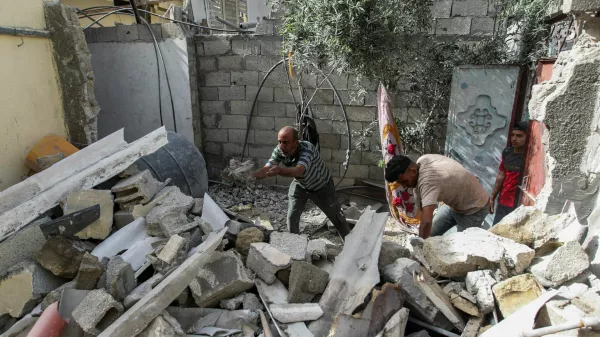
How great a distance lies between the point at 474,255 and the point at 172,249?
1.78 metres

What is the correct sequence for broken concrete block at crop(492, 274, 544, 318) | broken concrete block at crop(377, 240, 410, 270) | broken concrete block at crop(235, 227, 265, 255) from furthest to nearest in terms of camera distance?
broken concrete block at crop(235, 227, 265, 255) → broken concrete block at crop(377, 240, 410, 270) → broken concrete block at crop(492, 274, 544, 318)

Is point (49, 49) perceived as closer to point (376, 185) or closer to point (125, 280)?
point (125, 280)

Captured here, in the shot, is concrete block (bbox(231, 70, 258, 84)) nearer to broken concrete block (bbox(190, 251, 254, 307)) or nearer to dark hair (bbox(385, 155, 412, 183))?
dark hair (bbox(385, 155, 412, 183))

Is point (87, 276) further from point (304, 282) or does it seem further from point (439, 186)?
point (439, 186)

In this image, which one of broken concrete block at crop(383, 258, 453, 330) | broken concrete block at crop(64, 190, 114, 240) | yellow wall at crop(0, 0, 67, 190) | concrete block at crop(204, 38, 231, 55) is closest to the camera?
broken concrete block at crop(383, 258, 453, 330)

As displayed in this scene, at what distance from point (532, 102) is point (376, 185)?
3.54 metres

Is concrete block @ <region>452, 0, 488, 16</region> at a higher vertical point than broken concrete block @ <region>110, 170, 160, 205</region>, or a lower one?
higher

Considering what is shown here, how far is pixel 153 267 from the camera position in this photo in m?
2.39

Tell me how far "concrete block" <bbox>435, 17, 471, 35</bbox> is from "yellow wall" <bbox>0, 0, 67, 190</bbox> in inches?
188

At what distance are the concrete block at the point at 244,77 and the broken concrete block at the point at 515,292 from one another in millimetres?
4707

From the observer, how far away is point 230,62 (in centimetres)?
589

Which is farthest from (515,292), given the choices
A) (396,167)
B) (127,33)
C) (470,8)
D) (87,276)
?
(127,33)

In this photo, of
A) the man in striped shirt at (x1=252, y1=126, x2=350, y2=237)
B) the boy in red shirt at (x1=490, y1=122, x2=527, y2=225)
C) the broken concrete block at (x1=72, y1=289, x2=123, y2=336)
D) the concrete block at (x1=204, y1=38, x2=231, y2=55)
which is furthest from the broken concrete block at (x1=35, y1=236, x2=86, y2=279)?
the concrete block at (x1=204, y1=38, x2=231, y2=55)

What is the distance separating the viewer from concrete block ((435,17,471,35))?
193 inches
